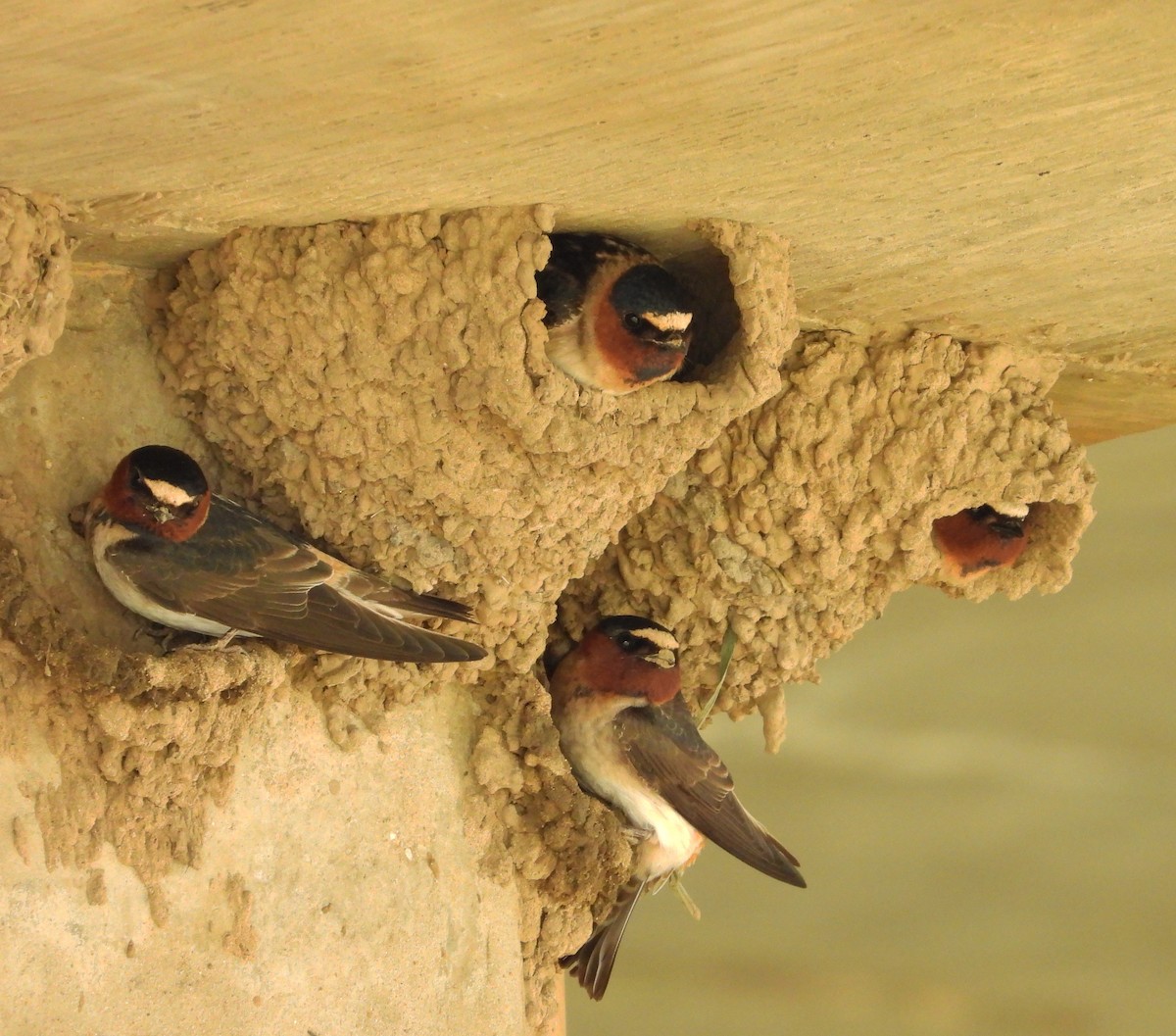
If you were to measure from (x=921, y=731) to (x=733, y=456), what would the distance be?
3.30 m

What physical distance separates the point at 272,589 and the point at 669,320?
924mm

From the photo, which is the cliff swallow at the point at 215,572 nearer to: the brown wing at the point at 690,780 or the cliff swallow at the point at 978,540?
the brown wing at the point at 690,780

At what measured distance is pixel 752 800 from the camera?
24.2 ft

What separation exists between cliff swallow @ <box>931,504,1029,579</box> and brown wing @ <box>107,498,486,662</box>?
169cm

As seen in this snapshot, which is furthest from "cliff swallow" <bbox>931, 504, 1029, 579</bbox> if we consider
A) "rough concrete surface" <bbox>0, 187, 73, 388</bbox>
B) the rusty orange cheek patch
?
"rough concrete surface" <bbox>0, 187, 73, 388</bbox>

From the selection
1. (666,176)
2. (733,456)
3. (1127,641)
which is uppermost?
(1127,641)

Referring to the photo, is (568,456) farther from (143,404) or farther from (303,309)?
(143,404)

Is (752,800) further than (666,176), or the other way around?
(752,800)

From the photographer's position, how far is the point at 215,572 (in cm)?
320

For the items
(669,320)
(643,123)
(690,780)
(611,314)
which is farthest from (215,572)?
(690,780)

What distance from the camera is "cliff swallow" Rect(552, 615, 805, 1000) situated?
414 centimetres

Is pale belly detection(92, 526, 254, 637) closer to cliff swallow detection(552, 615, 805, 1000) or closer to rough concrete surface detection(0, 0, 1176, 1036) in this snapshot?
rough concrete surface detection(0, 0, 1176, 1036)

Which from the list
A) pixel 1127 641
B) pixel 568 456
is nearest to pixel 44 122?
pixel 568 456

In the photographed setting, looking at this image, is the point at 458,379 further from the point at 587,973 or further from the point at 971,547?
the point at 971,547
